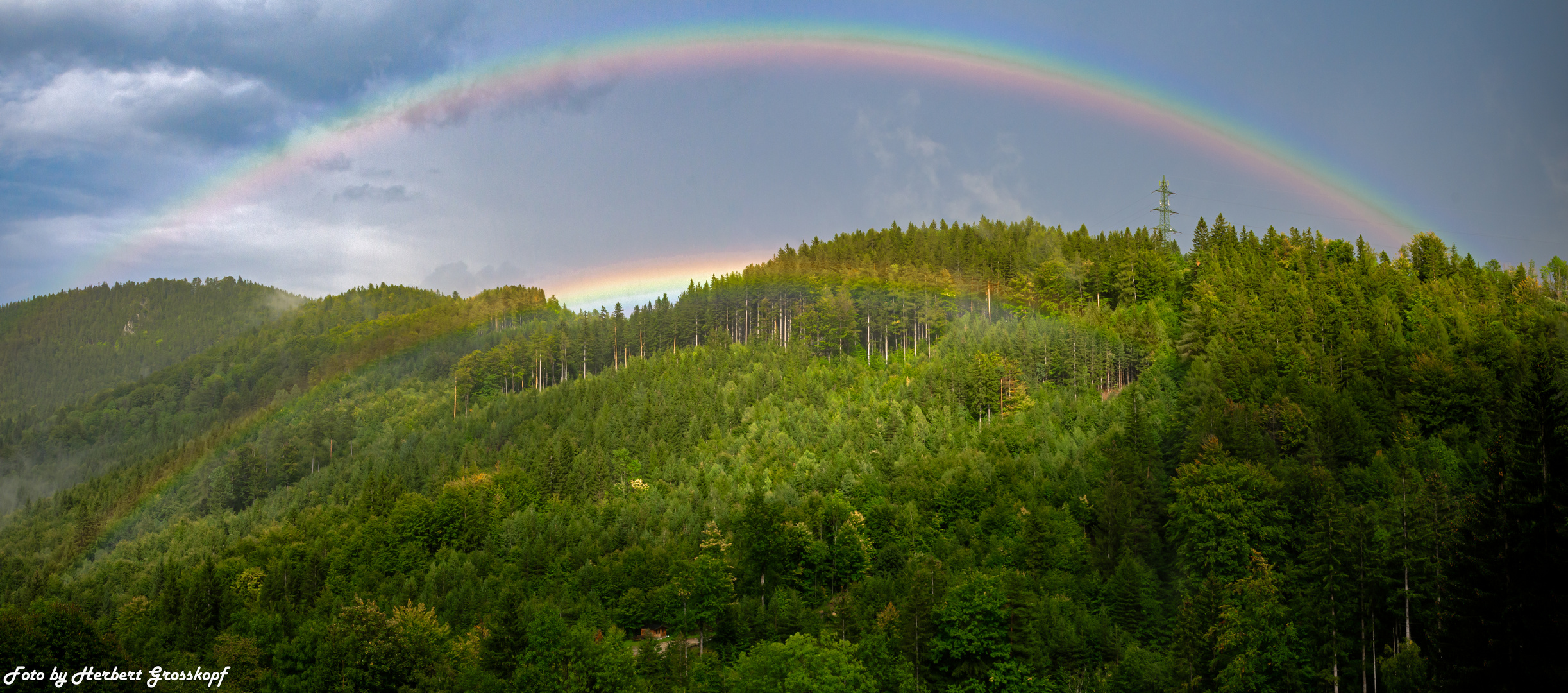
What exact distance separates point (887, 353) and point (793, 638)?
335 feet

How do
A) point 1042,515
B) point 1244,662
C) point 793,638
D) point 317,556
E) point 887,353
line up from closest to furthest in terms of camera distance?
point 1244,662, point 793,638, point 1042,515, point 317,556, point 887,353

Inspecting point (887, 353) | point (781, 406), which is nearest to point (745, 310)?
point (887, 353)

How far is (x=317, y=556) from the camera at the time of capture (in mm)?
120812

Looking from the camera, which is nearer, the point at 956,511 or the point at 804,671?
the point at 804,671

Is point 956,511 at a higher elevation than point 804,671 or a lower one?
higher

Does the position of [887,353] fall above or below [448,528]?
above

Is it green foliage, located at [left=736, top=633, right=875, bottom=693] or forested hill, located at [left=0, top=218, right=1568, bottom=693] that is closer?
forested hill, located at [left=0, top=218, right=1568, bottom=693]

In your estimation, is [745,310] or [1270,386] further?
[745,310]

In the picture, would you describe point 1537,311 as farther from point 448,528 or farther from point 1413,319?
point 448,528

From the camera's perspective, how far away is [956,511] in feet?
320

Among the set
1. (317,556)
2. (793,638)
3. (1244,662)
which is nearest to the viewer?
(1244,662)

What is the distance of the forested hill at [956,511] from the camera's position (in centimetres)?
5812

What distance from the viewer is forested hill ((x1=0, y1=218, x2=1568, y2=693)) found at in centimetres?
5812

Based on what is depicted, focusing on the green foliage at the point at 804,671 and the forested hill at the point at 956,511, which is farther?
the green foliage at the point at 804,671
